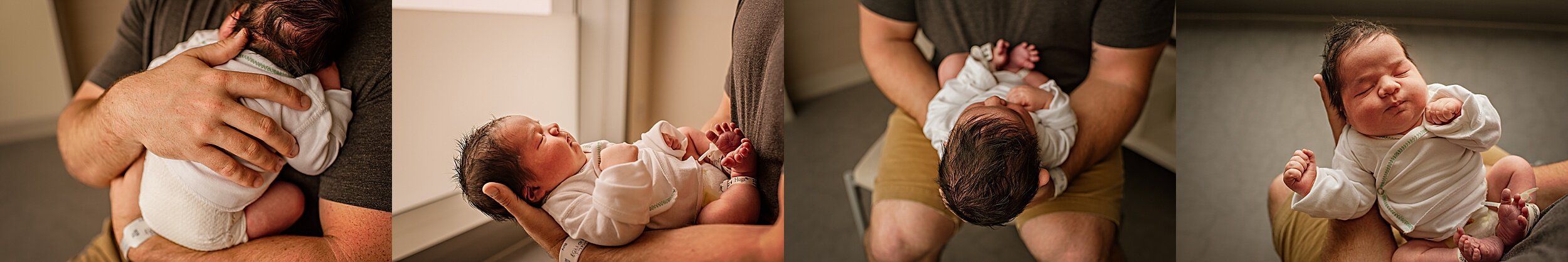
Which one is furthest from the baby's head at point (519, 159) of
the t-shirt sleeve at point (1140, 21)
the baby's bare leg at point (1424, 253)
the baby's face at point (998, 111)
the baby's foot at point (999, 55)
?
the baby's bare leg at point (1424, 253)

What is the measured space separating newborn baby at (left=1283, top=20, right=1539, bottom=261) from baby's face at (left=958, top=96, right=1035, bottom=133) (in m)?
0.60

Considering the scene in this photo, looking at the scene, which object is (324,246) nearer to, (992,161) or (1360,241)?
(992,161)

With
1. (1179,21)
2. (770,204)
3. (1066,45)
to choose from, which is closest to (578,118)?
(770,204)

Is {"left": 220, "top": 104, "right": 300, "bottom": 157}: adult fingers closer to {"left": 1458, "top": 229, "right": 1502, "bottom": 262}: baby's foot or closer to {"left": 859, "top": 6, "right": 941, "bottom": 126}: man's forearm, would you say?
{"left": 859, "top": 6, "right": 941, "bottom": 126}: man's forearm

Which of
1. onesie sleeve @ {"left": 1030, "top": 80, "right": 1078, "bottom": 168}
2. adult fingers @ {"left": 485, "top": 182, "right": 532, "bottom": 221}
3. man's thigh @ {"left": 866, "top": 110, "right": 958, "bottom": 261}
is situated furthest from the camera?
man's thigh @ {"left": 866, "top": 110, "right": 958, "bottom": 261}

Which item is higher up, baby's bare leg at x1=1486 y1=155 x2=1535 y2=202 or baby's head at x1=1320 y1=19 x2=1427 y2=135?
baby's head at x1=1320 y1=19 x2=1427 y2=135

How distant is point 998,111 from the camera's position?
70.2 inches

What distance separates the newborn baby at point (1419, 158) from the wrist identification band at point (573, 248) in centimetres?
152

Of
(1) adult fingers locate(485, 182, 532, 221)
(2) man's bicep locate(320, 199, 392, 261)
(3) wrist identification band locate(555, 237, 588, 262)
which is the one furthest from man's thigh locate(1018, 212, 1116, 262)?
(2) man's bicep locate(320, 199, 392, 261)

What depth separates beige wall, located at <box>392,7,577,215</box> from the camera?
1.70m

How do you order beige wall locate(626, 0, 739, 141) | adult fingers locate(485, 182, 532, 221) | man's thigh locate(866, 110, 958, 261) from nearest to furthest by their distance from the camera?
adult fingers locate(485, 182, 532, 221), beige wall locate(626, 0, 739, 141), man's thigh locate(866, 110, 958, 261)

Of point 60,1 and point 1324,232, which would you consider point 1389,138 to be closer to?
point 1324,232

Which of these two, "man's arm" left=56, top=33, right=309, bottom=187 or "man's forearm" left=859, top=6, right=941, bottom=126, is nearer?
"man's arm" left=56, top=33, right=309, bottom=187

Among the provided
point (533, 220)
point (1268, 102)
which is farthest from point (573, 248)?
point (1268, 102)
